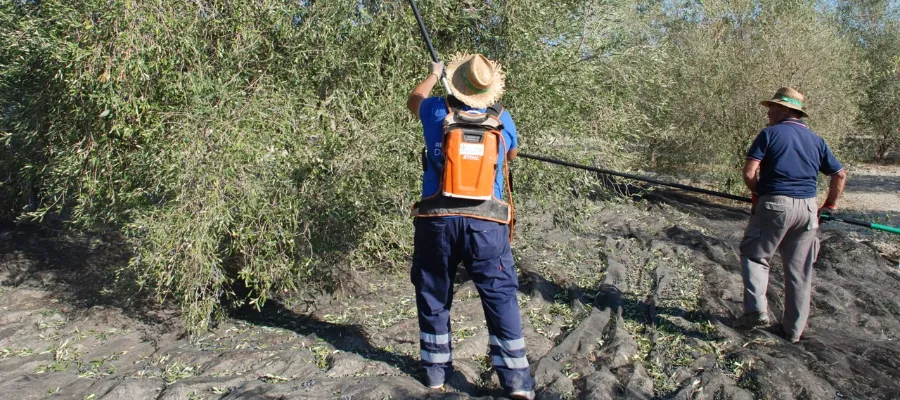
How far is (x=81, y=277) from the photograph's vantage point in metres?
6.92

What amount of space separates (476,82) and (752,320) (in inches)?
109

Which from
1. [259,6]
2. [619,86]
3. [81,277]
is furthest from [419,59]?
[81,277]

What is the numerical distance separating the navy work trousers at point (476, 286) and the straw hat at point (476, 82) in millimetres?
684

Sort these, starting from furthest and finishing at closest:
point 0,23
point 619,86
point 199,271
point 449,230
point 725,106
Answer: point 725,106, point 619,86, point 0,23, point 199,271, point 449,230

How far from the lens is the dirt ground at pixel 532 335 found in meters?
4.08

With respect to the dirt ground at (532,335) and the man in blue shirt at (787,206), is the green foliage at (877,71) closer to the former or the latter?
the dirt ground at (532,335)

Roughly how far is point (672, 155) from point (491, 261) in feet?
31.6

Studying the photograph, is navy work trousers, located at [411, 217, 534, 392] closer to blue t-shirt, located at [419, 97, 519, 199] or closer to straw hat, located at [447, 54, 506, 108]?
blue t-shirt, located at [419, 97, 519, 199]

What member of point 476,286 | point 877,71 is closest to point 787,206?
point 476,286

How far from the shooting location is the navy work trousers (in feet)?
12.8

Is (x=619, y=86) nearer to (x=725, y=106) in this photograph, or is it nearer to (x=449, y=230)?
(x=449, y=230)

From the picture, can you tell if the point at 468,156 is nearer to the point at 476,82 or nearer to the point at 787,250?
the point at 476,82

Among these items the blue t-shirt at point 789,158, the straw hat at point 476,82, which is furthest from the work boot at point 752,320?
the straw hat at point 476,82

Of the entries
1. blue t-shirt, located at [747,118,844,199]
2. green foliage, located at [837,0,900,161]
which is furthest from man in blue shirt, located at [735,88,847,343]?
green foliage, located at [837,0,900,161]
